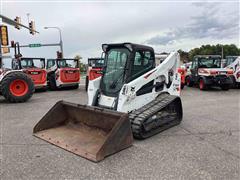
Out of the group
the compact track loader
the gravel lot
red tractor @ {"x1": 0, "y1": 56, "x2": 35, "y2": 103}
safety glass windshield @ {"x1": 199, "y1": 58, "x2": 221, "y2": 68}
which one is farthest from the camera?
safety glass windshield @ {"x1": 199, "y1": 58, "x2": 221, "y2": 68}

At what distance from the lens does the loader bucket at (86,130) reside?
359cm

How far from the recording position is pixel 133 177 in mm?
2977

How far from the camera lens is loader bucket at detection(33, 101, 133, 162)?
3.59 metres

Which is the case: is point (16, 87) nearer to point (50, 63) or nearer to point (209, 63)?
point (50, 63)

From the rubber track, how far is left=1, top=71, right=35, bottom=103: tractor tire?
575 centimetres

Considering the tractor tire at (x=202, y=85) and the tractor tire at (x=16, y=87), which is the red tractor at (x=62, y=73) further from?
the tractor tire at (x=202, y=85)

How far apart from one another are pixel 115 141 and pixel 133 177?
30.9 inches

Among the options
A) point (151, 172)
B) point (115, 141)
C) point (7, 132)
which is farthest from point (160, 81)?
point (7, 132)

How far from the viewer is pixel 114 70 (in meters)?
5.26

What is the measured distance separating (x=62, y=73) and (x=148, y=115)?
30.9 ft

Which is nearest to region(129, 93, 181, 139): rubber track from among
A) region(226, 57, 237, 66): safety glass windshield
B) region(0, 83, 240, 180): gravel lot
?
Result: region(0, 83, 240, 180): gravel lot

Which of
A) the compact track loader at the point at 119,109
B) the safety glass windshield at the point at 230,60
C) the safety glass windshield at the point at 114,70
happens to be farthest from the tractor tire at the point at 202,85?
the safety glass windshield at the point at 114,70

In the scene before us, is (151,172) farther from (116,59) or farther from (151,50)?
(151,50)

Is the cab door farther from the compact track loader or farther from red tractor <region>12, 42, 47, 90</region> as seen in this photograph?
red tractor <region>12, 42, 47, 90</region>
